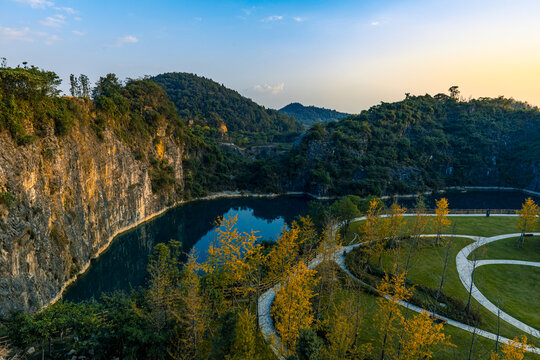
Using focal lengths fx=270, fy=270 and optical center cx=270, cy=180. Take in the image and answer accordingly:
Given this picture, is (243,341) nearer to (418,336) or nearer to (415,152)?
(418,336)

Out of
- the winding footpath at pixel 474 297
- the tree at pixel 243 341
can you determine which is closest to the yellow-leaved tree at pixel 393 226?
the winding footpath at pixel 474 297

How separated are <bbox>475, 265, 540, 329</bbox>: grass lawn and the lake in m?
20.6

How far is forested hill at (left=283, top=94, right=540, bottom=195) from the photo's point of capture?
3349 inches

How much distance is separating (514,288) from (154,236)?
48452mm

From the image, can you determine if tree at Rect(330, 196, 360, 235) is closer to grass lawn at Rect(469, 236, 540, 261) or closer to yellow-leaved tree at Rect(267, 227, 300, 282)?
grass lawn at Rect(469, 236, 540, 261)

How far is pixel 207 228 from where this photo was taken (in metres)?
53.6

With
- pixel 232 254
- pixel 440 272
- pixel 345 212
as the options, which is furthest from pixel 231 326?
pixel 345 212

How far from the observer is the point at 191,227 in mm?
53844

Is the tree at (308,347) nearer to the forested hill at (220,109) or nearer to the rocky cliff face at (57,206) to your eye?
the rocky cliff face at (57,206)

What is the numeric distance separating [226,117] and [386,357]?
473 ft

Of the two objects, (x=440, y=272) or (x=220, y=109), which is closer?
(x=440, y=272)

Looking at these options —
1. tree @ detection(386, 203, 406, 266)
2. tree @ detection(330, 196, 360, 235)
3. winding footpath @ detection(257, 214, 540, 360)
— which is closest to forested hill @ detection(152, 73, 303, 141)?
tree @ detection(330, 196, 360, 235)

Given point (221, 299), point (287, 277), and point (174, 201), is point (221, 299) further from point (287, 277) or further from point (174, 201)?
point (174, 201)

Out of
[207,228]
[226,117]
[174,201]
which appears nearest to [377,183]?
[207,228]
